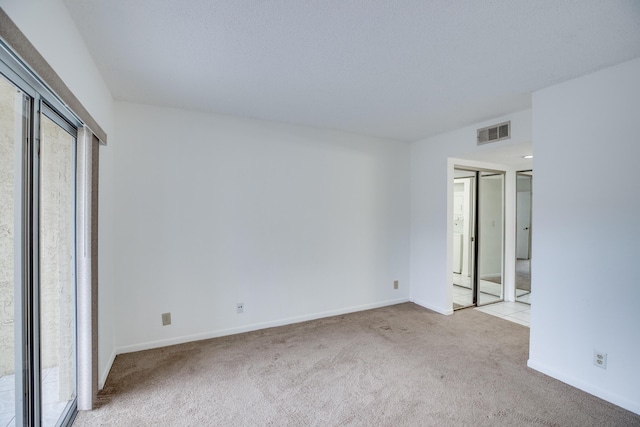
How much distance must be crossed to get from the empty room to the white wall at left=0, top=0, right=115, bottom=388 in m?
0.02

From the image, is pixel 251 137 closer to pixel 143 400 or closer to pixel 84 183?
pixel 84 183

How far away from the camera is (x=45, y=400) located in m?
1.75

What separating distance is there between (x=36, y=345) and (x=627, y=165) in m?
3.66

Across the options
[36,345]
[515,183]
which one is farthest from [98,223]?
[515,183]

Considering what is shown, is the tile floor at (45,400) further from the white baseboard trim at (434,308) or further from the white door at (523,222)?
the white door at (523,222)

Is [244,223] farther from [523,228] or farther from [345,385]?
[523,228]

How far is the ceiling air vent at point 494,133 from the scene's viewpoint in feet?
10.6

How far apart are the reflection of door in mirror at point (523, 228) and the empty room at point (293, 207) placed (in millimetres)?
1013

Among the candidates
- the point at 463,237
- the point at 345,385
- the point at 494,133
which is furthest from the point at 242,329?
the point at 463,237

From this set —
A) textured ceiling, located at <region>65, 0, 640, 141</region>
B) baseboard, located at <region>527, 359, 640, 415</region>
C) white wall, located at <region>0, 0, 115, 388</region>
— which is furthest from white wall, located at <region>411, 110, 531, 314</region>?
white wall, located at <region>0, 0, 115, 388</region>

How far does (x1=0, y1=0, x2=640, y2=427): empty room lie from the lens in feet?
5.28

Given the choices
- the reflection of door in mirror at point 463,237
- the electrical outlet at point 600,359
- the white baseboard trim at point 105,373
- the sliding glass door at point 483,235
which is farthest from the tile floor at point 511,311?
the white baseboard trim at point 105,373

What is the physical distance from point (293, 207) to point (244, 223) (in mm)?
621

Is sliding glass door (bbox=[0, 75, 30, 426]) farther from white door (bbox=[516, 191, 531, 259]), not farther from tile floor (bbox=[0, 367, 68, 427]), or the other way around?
white door (bbox=[516, 191, 531, 259])
